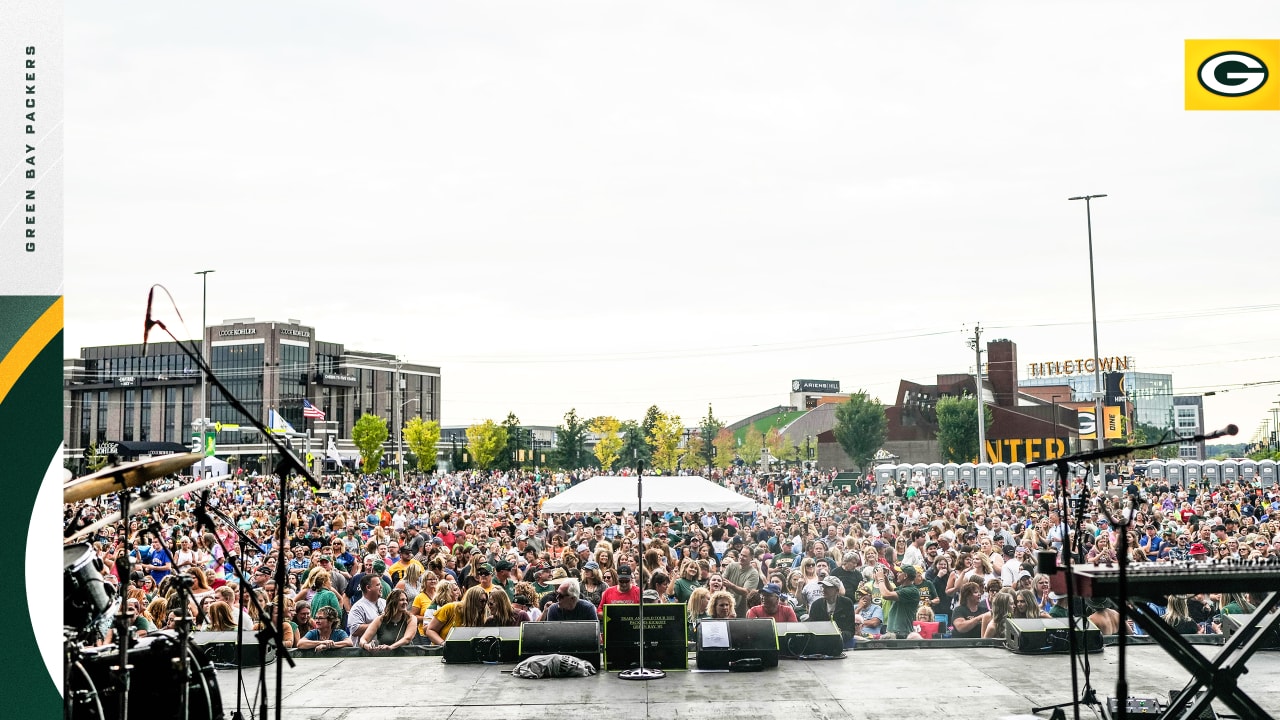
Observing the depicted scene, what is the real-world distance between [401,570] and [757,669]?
5.73 metres

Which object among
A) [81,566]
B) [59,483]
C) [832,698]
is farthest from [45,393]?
[832,698]

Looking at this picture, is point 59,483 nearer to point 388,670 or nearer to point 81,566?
point 81,566

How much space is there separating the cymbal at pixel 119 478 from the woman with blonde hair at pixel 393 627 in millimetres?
7653

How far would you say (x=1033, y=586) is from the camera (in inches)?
518

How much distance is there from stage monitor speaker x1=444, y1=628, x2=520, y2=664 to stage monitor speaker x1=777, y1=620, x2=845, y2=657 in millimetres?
3048

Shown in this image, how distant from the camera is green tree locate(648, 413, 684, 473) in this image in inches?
3541

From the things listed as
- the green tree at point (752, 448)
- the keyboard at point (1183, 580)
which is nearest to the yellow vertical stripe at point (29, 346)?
the keyboard at point (1183, 580)

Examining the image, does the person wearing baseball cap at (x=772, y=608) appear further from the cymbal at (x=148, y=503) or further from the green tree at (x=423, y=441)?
the green tree at (x=423, y=441)

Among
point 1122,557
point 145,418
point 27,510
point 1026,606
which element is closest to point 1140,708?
point 1122,557

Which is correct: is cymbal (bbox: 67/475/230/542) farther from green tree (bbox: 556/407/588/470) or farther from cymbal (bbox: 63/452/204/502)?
green tree (bbox: 556/407/588/470)

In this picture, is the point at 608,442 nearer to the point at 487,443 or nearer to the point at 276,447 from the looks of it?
the point at 487,443

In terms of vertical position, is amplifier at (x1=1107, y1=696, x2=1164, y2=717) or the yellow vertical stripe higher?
the yellow vertical stripe

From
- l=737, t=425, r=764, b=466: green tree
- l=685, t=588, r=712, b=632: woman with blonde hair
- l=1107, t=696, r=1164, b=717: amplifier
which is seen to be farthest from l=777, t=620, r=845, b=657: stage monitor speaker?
l=737, t=425, r=764, b=466: green tree

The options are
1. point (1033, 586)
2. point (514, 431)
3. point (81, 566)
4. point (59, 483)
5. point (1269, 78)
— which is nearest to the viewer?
point (81, 566)
